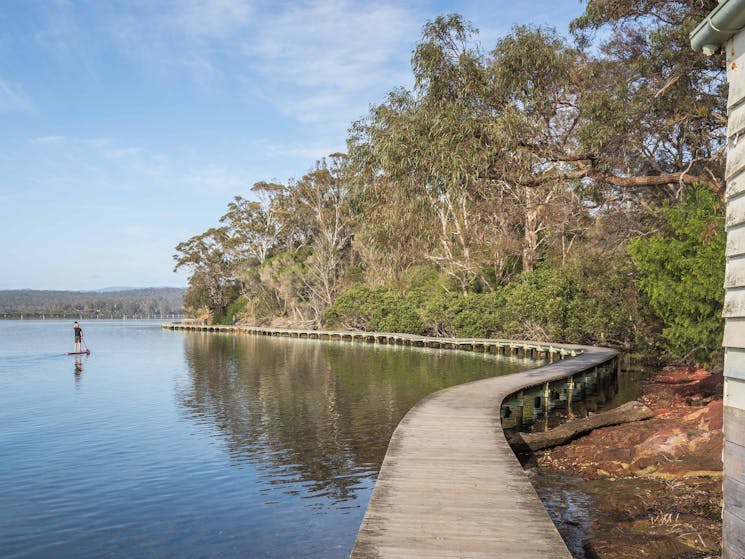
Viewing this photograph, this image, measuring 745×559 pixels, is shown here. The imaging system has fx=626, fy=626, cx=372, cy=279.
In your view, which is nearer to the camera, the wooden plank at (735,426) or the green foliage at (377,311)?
the wooden plank at (735,426)

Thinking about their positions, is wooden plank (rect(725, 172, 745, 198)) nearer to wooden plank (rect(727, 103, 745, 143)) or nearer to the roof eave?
wooden plank (rect(727, 103, 745, 143))

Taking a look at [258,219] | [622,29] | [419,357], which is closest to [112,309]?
[258,219]

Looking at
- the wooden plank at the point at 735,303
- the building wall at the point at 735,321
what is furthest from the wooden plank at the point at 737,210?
the wooden plank at the point at 735,303

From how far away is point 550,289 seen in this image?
28562mm

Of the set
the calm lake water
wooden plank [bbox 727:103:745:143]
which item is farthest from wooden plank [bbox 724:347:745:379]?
the calm lake water

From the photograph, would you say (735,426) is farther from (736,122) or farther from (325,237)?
(325,237)

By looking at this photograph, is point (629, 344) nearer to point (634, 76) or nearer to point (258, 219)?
point (634, 76)

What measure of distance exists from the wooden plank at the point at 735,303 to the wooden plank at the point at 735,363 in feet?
1.00

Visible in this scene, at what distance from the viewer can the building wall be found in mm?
5227

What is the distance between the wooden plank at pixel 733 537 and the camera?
5133 millimetres

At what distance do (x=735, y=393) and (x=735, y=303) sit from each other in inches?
30.4

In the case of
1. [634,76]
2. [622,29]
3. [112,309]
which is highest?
[622,29]

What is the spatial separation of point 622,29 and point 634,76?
4627 millimetres

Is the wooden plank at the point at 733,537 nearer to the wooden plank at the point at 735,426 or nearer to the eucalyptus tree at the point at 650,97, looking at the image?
the wooden plank at the point at 735,426
